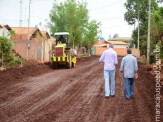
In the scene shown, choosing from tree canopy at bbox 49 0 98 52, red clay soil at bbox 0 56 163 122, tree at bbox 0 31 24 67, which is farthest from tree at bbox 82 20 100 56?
red clay soil at bbox 0 56 163 122

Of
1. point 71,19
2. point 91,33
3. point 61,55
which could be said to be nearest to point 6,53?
point 61,55

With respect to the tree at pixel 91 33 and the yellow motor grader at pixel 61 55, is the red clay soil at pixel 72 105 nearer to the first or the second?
the yellow motor grader at pixel 61 55

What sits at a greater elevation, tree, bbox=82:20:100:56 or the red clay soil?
tree, bbox=82:20:100:56

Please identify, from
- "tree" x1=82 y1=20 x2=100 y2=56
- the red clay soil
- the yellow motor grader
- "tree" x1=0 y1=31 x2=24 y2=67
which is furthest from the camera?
"tree" x1=82 y1=20 x2=100 y2=56

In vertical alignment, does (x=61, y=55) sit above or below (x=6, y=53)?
below

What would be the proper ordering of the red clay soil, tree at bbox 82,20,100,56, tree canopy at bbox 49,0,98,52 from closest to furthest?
the red clay soil < tree canopy at bbox 49,0,98,52 < tree at bbox 82,20,100,56

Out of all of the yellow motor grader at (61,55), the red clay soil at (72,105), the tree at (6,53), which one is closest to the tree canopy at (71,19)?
the yellow motor grader at (61,55)

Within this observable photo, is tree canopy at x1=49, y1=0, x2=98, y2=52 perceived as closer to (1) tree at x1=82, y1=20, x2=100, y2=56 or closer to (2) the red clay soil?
(1) tree at x1=82, y1=20, x2=100, y2=56

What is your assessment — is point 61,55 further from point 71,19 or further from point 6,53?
point 71,19

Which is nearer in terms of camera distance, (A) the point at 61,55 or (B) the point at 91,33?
(A) the point at 61,55

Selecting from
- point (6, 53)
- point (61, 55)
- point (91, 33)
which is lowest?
point (61, 55)

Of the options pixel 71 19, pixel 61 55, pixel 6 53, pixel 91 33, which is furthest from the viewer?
pixel 91 33

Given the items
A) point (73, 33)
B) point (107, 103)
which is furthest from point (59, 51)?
point (73, 33)

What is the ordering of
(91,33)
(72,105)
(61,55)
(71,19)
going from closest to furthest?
(72,105) < (61,55) < (71,19) < (91,33)
